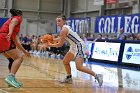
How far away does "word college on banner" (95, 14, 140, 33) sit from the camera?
19.6 metres

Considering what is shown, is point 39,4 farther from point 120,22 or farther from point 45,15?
point 120,22

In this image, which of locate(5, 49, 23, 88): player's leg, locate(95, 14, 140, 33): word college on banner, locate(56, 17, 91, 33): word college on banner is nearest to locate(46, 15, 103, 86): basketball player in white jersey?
locate(5, 49, 23, 88): player's leg

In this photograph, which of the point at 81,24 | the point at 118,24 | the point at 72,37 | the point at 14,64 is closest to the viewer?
the point at 14,64

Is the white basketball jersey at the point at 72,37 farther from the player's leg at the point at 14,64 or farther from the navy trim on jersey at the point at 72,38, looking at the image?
the player's leg at the point at 14,64

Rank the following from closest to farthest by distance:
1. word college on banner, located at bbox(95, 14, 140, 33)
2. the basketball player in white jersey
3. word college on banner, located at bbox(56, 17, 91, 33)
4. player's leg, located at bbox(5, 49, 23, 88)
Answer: player's leg, located at bbox(5, 49, 23, 88) → the basketball player in white jersey → word college on banner, located at bbox(95, 14, 140, 33) → word college on banner, located at bbox(56, 17, 91, 33)

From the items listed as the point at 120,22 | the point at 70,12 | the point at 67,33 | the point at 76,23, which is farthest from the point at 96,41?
the point at 70,12

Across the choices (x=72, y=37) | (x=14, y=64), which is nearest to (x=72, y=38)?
(x=72, y=37)

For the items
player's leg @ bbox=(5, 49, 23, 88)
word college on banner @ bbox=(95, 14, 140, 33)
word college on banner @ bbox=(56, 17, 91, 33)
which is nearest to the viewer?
player's leg @ bbox=(5, 49, 23, 88)

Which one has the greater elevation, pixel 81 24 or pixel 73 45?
pixel 73 45

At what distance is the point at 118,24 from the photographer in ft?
69.2

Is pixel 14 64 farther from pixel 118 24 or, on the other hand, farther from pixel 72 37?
pixel 118 24

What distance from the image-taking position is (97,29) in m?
23.9

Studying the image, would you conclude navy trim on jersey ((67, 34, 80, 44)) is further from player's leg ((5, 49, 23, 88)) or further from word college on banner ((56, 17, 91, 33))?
word college on banner ((56, 17, 91, 33))

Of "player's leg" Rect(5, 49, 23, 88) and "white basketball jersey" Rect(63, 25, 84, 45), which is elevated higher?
"white basketball jersey" Rect(63, 25, 84, 45)
